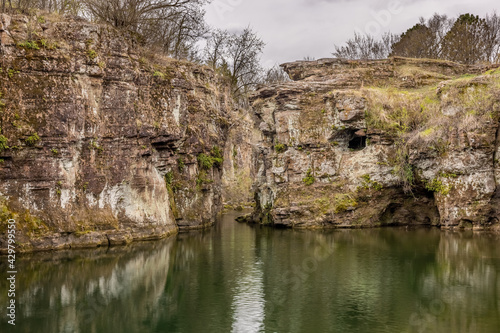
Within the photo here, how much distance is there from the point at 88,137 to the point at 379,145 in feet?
67.2

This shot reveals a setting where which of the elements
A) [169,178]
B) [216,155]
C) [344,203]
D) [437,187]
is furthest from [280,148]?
[437,187]

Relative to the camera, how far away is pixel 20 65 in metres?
25.5

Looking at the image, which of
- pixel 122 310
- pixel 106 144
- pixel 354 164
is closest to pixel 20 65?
pixel 106 144

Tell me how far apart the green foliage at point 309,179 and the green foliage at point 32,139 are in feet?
63.8

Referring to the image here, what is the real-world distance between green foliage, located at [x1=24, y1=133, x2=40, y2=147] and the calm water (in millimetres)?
5943

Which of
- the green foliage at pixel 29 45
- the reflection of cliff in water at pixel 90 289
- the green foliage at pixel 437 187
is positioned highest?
the green foliage at pixel 29 45

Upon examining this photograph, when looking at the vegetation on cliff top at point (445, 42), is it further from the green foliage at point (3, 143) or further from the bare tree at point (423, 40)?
the green foliage at point (3, 143)

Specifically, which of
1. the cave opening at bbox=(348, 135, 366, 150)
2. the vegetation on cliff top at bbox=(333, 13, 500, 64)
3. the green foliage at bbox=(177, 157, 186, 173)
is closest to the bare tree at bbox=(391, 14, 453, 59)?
the vegetation on cliff top at bbox=(333, 13, 500, 64)

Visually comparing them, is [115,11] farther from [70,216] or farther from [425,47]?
[425,47]

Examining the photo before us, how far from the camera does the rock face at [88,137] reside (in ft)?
82.3

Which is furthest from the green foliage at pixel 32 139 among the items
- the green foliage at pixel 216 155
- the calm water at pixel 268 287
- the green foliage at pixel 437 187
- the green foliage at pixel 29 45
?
the green foliage at pixel 437 187

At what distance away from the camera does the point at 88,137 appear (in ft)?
91.5

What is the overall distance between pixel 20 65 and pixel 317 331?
67.6 ft

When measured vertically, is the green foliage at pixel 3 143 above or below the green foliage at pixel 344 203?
above
